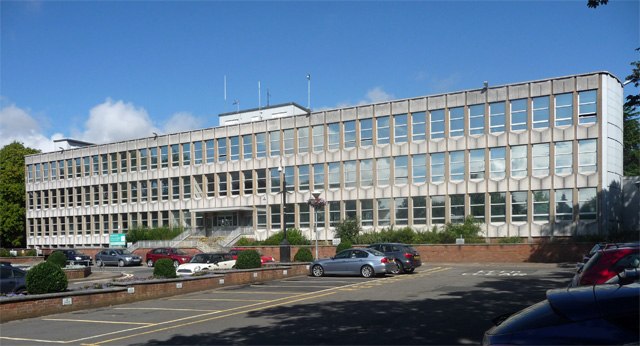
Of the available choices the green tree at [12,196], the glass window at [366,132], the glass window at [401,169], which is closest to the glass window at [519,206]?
the glass window at [401,169]

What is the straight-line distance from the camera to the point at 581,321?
14.5ft

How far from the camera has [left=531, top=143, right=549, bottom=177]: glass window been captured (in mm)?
45781

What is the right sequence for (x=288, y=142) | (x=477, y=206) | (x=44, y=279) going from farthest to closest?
(x=288, y=142) < (x=477, y=206) < (x=44, y=279)

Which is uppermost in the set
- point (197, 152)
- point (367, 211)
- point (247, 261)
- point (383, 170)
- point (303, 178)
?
point (197, 152)

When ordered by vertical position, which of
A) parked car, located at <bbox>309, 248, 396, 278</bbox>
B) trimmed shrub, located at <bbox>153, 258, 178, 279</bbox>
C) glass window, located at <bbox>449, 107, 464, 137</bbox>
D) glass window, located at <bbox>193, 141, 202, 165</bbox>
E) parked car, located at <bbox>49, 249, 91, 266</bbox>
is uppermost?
glass window, located at <bbox>449, 107, 464, 137</bbox>

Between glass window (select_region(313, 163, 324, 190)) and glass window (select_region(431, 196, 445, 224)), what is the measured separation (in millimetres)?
10828

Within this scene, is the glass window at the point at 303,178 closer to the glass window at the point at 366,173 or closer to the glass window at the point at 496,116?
the glass window at the point at 366,173

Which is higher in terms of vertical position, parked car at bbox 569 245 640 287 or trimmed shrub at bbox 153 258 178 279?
parked car at bbox 569 245 640 287

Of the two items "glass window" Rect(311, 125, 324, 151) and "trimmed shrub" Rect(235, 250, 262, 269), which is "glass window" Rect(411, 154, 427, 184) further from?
"trimmed shrub" Rect(235, 250, 262, 269)

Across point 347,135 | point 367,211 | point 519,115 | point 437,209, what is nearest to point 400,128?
point 347,135

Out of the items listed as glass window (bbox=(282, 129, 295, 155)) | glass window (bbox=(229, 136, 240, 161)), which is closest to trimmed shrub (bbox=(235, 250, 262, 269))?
glass window (bbox=(282, 129, 295, 155))

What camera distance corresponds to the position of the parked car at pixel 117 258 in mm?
48938

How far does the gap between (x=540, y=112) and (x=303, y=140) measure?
2161cm

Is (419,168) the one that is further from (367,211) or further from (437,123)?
(367,211)
